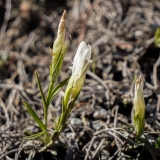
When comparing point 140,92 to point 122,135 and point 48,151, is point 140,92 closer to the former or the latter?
point 122,135

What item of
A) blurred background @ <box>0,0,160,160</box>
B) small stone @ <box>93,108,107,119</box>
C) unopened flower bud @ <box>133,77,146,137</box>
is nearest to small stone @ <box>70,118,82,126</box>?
blurred background @ <box>0,0,160,160</box>

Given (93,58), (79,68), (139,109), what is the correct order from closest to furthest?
(79,68) → (139,109) → (93,58)

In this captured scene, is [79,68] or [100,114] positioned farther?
[100,114]

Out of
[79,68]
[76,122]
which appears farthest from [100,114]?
[79,68]

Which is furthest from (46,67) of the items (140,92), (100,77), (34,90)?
(140,92)

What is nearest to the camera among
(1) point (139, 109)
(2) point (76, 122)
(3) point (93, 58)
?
(1) point (139, 109)

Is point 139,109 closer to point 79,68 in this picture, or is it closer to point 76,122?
point 79,68

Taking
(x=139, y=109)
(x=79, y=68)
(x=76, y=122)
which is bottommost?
(x=76, y=122)

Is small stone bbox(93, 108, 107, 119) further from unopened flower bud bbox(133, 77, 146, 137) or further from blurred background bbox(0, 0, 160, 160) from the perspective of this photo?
unopened flower bud bbox(133, 77, 146, 137)

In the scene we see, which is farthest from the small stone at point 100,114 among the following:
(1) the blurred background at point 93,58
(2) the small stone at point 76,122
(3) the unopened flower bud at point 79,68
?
(3) the unopened flower bud at point 79,68
